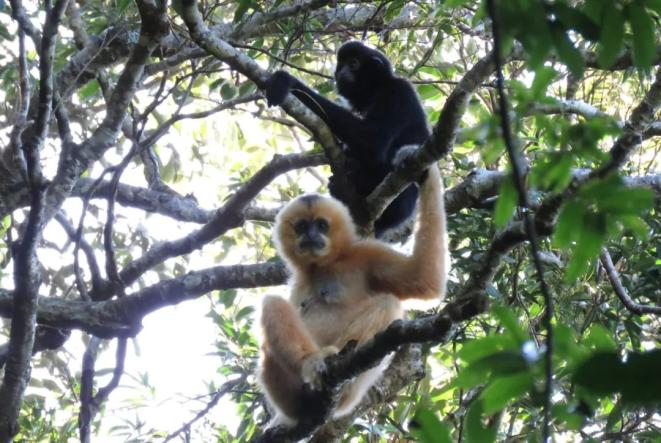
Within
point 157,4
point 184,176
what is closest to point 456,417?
point 157,4

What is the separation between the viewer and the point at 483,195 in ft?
22.4

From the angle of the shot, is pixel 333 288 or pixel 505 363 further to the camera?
pixel 333 288

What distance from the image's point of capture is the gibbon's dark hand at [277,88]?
6.49 metres

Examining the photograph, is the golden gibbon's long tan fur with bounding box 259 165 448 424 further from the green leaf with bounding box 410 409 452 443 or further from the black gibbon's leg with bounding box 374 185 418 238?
the green leaf with bounding box 410 409 452 443

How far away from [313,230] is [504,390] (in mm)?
4378

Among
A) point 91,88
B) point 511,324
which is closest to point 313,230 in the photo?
point 91,88

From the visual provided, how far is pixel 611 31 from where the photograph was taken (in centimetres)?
148

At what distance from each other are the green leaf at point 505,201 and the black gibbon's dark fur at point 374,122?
486 centimetres

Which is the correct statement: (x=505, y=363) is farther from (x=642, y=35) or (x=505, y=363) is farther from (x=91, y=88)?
(x=91, y=88)

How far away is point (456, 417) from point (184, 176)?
6682 millimetres

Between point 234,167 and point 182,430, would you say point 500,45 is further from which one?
point 234,167

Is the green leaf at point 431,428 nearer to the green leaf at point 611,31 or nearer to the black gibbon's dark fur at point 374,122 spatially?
the green leaf at point 611,31

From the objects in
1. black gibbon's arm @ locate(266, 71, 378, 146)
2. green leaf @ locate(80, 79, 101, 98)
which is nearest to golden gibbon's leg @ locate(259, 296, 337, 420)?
black gibbon's arm @ locate(266, 71, 378, 146)

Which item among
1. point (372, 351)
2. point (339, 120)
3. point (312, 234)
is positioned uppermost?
point (339, 120)
